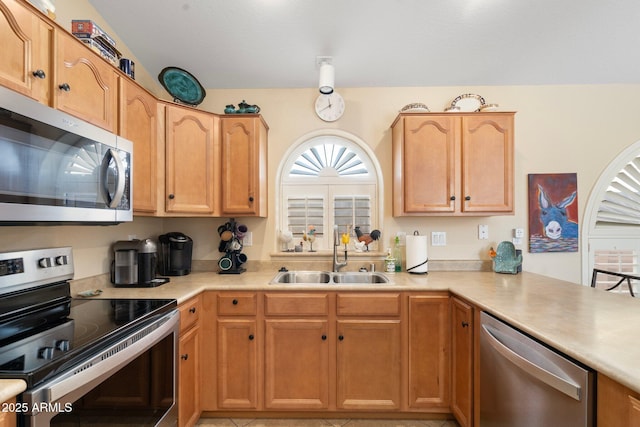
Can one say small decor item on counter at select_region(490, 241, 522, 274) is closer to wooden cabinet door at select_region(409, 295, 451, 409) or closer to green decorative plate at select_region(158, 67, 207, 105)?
wooden cabinet door at select_region(409, 295, 451, 409)

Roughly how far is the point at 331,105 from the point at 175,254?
69.7 inches

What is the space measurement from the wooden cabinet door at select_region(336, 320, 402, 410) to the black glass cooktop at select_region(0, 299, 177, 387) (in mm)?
1082

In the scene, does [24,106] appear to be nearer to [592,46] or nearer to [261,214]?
[261,214]

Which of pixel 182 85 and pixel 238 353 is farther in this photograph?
pixel 182 85

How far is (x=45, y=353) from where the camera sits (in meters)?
0.92

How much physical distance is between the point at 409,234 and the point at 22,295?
2.42m

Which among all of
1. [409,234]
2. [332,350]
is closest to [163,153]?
[332,350]

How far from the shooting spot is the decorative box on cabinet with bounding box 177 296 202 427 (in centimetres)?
164

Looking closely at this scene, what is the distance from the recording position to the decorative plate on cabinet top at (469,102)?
7.97 ft

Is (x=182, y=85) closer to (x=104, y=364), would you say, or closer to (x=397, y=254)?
(x=104, y=364)

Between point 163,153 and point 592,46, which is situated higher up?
point 592,46

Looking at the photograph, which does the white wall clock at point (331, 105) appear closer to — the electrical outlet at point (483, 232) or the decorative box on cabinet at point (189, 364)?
the electrical outlet at point (483, 232)

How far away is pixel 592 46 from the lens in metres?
2.13

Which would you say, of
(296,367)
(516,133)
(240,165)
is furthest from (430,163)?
(296,367)
